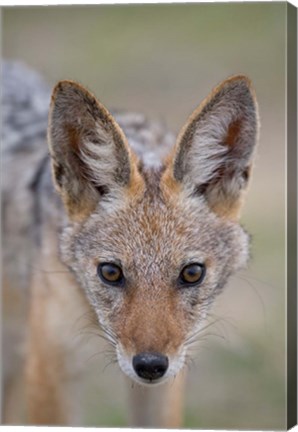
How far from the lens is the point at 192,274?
5215 mm

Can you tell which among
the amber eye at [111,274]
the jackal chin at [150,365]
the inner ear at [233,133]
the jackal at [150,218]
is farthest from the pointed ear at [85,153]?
the jackal chin at [150,365]

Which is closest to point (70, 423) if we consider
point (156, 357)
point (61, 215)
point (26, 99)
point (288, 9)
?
point (61, 215)

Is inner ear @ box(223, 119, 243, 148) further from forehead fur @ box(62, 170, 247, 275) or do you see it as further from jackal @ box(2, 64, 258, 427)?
forehead fur @ box(62, 170, 247, 275)

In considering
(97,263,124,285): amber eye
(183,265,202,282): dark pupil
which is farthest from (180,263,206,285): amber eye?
(97,263,124,285): amber eye

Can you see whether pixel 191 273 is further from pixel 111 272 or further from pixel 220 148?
pixel 220 148

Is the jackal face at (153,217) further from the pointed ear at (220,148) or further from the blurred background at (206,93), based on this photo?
the blurred background at (206,93)

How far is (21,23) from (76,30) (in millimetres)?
319

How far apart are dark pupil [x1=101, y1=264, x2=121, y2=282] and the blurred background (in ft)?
2.39

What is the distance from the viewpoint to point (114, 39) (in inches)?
258

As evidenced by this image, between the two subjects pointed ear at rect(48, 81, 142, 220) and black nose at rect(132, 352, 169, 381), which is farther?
pointed ear at rect(48, 81, 142, 220)

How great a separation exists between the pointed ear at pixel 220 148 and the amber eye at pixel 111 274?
19.7 inches

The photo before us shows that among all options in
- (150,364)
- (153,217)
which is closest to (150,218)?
(153,217)

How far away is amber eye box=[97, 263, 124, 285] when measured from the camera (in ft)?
17.1

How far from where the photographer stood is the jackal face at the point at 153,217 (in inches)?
201
